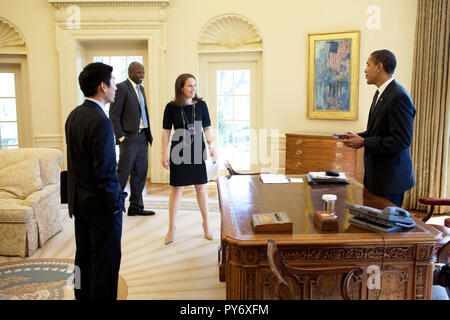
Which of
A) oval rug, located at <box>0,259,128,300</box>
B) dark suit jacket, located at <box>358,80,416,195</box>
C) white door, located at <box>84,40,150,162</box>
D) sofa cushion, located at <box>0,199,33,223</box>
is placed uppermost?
white door, located at <box>84,40,150,162</box>

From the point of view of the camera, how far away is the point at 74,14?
6.85 metres

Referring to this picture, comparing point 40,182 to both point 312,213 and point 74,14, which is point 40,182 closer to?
point 312,213

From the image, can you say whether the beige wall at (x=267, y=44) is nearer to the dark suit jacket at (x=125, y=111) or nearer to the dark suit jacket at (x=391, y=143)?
the dark suit jacket at (x=125, y=111)

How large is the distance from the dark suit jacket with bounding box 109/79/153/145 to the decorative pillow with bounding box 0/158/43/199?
3.36 ft

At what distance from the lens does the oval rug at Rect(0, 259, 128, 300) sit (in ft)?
10.3

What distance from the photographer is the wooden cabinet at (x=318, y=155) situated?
5.80m

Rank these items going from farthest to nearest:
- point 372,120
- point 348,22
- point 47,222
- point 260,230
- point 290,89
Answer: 1. point 290,89
2. point 348,22
3. point 47,222
4. point 372,120
5. point 260,230

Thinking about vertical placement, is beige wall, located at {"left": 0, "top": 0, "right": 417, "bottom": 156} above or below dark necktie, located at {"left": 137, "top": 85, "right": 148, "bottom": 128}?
above

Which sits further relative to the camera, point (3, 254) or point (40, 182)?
point (40, 182)

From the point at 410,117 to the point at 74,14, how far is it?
19.5 ft

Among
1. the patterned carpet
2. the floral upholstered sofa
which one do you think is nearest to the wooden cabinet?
the patterned carpet

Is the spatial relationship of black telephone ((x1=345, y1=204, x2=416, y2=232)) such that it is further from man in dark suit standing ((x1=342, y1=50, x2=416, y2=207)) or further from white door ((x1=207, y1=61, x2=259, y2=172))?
white door ((x1=207, y1=61, x2=259, y2=172))

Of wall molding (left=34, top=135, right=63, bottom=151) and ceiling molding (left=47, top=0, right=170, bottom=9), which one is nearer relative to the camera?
ceiling molding (left=47, top=0, right=170, bottom=9)

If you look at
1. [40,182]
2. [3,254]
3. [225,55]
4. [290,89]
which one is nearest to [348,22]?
[290,89]
